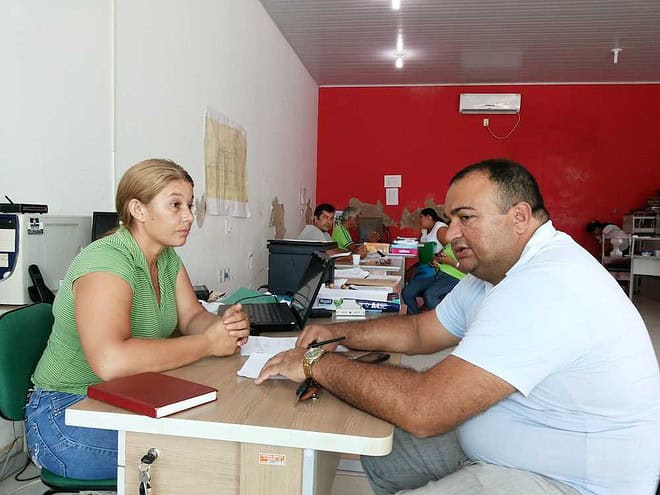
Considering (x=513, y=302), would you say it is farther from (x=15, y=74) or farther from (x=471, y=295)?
(x=15, y=74)

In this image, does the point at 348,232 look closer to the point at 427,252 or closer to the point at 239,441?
the point at 427,252

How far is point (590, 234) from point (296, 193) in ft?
13.6

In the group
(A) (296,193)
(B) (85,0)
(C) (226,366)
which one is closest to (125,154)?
(B) (85,0)

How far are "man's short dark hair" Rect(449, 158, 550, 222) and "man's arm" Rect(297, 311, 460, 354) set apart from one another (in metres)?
0.51

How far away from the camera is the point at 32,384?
154 centimetres

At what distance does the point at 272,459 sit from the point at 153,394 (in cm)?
27

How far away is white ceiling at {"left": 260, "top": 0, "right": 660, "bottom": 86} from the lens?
5.01 meters

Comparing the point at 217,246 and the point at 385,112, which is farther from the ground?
the point at 385,112

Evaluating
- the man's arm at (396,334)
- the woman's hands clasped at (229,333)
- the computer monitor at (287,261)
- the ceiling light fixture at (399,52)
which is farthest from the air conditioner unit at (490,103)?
the woman's hands clasped at (229,333)

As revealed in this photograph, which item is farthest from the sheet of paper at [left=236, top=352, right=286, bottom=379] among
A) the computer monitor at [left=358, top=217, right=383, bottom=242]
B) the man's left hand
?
the computer monitor at [left=358, top=217, right=383, bottom=242]

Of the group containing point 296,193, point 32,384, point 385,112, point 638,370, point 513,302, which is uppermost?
point 385,112

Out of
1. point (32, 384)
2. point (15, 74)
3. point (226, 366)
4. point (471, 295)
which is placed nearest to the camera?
point (226, 366)

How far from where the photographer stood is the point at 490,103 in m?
7.66

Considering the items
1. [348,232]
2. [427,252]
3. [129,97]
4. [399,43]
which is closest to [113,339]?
[129,97]
